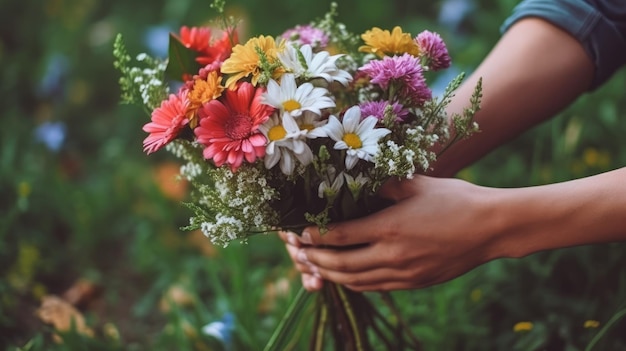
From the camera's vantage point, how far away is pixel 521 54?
1.23 m

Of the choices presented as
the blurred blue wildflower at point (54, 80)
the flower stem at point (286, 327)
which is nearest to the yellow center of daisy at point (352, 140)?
the flower stem at point (286, 327)

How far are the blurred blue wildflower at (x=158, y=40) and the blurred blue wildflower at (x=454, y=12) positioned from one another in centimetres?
94

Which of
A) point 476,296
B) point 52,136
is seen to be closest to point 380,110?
point 476,296

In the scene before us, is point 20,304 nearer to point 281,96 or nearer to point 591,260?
point 281,96

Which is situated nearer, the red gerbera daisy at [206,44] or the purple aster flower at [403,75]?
the purple aster flower at [403,75]

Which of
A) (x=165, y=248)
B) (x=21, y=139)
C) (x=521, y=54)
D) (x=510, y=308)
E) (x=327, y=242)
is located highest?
(x=21, y=139)

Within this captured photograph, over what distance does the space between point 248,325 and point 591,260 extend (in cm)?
73

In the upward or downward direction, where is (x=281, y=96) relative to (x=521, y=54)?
downward

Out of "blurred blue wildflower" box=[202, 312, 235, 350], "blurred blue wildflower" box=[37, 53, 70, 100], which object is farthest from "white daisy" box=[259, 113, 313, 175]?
"blurred blue wildflower" box=[37, 53, 70, 100]

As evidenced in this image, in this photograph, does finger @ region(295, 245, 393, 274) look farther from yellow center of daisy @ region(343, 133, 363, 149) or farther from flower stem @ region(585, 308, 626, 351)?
flower stem @ region(585, 308, 626, 351)

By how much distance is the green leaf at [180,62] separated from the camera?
3.48ft

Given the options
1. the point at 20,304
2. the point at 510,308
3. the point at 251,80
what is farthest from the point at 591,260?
the point at 20,304

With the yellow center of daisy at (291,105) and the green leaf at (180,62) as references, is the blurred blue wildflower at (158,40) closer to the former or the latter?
the green leaf at (180,62)

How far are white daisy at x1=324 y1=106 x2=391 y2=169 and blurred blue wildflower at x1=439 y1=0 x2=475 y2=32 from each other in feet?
5.24
